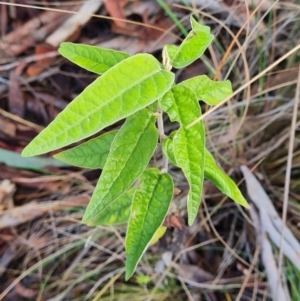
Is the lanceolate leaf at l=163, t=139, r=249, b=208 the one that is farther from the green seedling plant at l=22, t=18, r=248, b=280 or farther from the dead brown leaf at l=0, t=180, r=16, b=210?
the dead brown leaf at l=0, t=180, r=16, b=210

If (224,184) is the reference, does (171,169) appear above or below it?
below

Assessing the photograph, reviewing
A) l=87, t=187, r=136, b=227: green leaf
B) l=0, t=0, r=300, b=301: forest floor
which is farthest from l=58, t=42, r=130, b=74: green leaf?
l=0, t=0, r=300, b=301: forest floor

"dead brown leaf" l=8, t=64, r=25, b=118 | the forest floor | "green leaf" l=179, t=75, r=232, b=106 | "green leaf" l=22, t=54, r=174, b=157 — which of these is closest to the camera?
"green leaf" l=22, t=54, r=174, b=157

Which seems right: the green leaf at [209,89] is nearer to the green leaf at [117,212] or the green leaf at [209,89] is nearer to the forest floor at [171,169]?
the green leaf at [117,212]

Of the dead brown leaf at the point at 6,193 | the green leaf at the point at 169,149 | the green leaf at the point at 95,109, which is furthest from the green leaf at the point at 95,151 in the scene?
the dead brown leaf at the point at 6,193

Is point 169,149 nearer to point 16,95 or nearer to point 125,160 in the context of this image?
point 125,160

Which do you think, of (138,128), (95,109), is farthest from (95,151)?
(95,109)

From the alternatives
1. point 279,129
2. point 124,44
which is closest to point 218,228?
point 279,129
